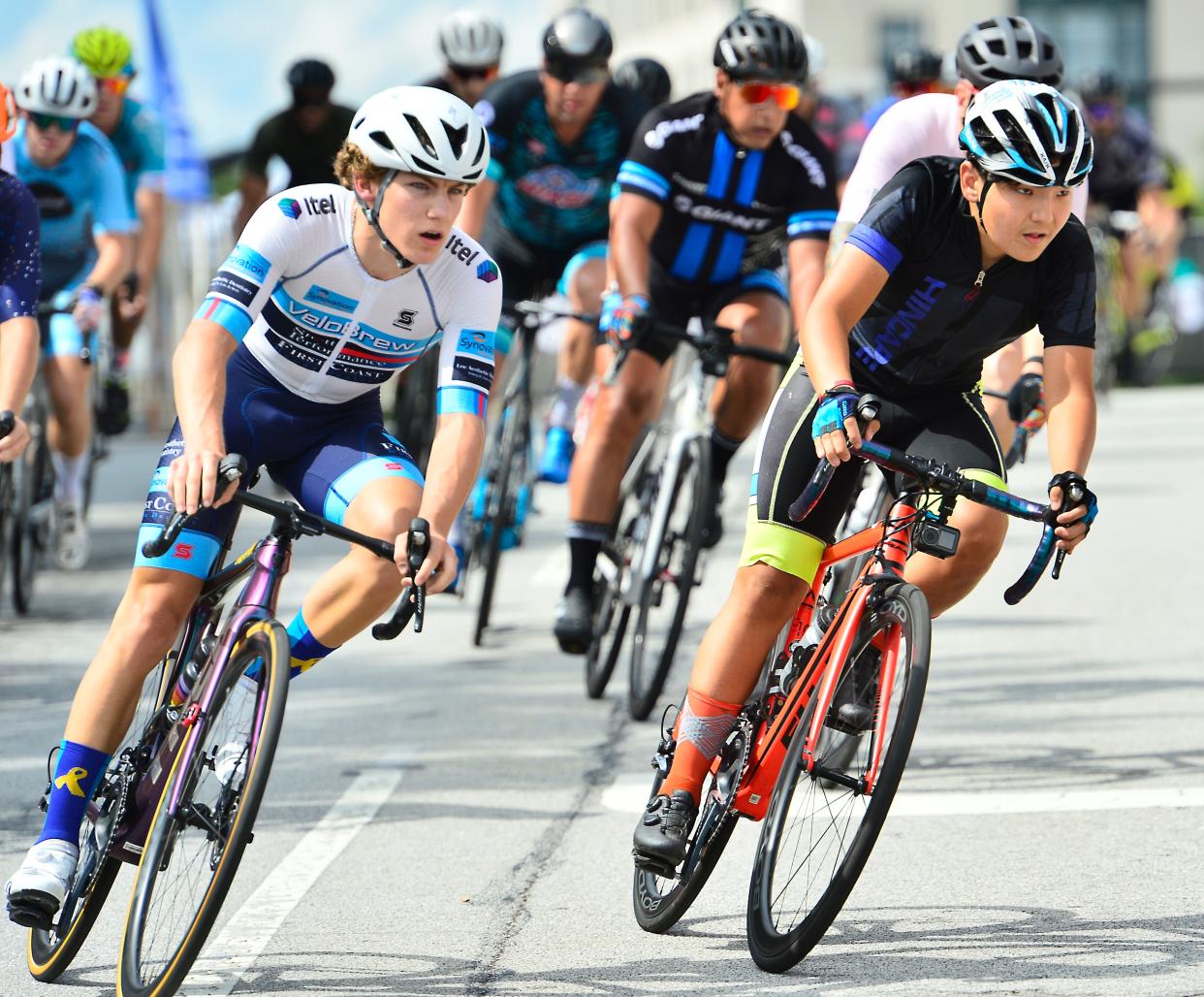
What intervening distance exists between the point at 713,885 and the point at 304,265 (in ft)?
6.20

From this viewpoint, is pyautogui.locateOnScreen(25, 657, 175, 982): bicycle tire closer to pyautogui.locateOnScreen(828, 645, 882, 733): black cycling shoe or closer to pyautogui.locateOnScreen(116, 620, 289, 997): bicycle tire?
pyautogui.locateOnScreen(116, 620, 289, 997): bicycle tire

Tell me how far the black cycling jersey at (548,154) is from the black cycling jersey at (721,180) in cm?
138

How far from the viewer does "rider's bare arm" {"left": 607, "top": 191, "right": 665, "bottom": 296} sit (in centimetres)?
750

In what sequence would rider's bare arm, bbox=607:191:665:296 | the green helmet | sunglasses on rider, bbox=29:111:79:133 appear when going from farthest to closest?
the green helmet, sunglasses on rider, bbox=29:111:79:133, rider's bare arm, bbox=607:191:665:296

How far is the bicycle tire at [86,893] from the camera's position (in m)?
4.56

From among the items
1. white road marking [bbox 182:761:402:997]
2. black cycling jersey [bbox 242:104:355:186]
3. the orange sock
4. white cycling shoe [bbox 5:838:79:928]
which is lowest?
white road marking [bbox 182:761:402:997]

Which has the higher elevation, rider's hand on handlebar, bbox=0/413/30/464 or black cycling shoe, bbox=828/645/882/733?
rider's hand on handlebar, bbox=0/413/30/464

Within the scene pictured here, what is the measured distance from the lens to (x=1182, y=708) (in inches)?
292

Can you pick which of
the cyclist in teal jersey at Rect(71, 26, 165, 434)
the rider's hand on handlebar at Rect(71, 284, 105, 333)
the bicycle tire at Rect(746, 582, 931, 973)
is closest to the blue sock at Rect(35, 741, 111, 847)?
the bicycle tire at Rect(746, 582, 931, 973)

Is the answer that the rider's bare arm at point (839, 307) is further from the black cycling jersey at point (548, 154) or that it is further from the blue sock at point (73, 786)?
the black cycling jersey at point (548, 154)

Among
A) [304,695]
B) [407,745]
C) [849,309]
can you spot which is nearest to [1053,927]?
[849,309]

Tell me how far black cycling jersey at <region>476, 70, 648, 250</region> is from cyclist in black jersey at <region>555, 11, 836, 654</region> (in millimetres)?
1340

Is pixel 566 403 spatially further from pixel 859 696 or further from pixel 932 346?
pixel 859 696

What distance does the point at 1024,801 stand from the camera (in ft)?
20.4
